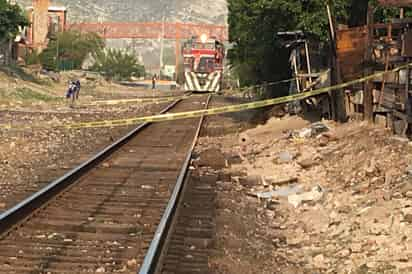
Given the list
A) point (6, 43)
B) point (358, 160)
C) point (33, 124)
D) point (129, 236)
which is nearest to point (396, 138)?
point (358, 160)

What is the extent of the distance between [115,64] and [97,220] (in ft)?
356

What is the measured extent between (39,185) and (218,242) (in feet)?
14.9

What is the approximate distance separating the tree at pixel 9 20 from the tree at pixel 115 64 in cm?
5694

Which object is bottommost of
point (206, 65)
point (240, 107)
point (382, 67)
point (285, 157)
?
point (285, 157)

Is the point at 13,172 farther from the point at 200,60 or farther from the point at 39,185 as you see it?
the point at 200,60

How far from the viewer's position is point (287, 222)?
410 inches

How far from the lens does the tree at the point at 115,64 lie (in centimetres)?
11529

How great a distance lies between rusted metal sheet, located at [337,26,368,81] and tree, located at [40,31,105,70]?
82.4 m

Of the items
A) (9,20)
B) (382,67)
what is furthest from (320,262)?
(9,20)

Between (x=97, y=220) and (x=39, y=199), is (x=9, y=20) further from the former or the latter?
(x=97, y=220)

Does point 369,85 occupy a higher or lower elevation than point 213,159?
higher

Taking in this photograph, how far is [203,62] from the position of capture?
49344 mm

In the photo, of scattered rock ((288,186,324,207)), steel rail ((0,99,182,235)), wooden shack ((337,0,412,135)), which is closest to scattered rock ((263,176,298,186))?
scattered rock ((288,186,324,207))

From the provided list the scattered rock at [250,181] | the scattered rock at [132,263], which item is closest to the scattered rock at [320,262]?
the scattered rock at [132,263]
